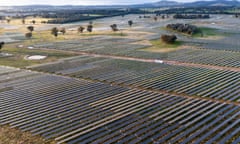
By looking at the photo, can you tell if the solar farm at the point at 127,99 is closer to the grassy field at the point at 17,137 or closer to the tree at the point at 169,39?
the grassy field at the point at 17,137

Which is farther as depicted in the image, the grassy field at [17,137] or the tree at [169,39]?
the tree at [169,39]

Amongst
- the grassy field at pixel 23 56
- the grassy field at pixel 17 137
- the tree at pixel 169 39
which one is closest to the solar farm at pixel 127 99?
the grassy field at pixel 17 137

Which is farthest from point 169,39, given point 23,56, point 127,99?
point 127,99

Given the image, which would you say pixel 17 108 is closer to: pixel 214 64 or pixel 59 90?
pixel 59 90

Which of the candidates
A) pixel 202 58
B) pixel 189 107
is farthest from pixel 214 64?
pixel 189 107

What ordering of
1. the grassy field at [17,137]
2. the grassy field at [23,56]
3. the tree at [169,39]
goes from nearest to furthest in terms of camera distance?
the grassy field at [17,137] → the grassy field at [23,56] → the tree at [169,39]

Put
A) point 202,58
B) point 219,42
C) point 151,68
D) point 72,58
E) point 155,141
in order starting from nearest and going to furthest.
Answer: point 155,141 < point 151,68 < point 202,58 < point 72,58 < point 219,42

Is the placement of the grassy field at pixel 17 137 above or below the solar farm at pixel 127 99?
below
